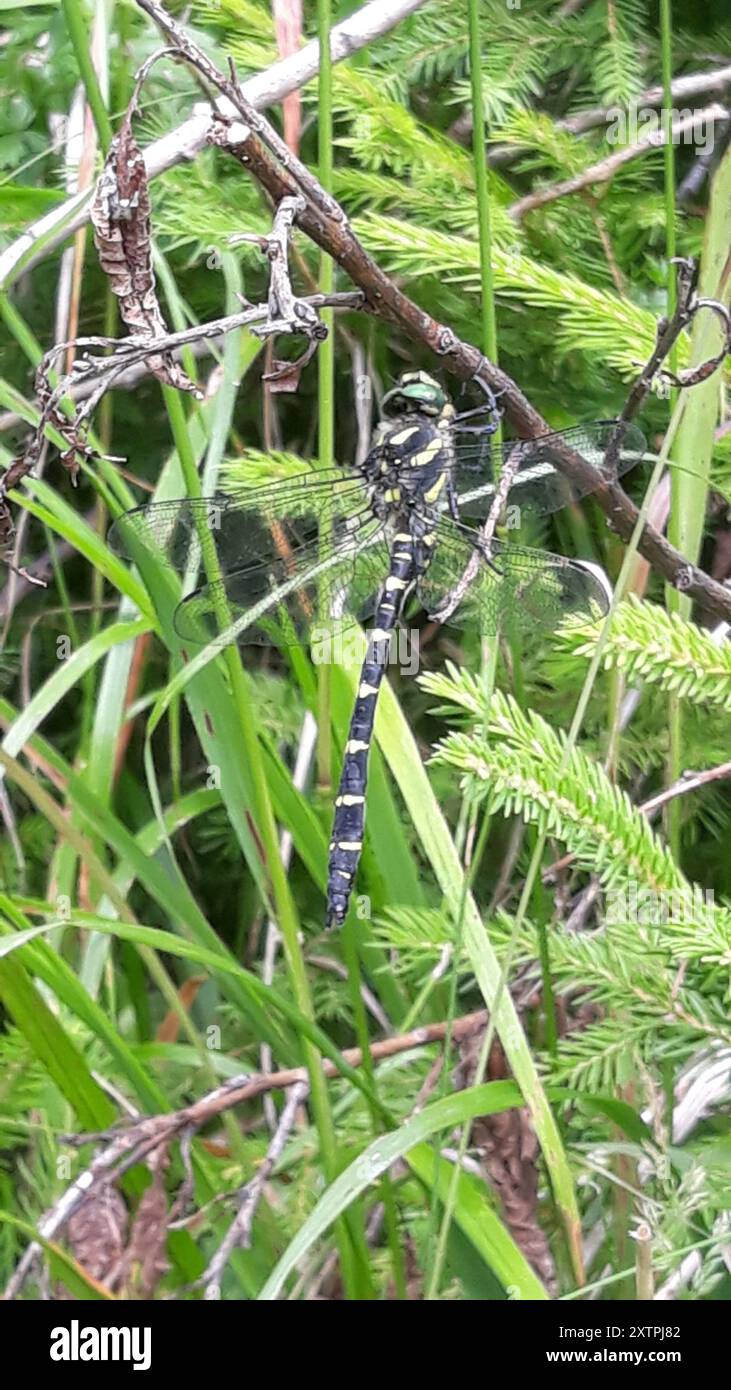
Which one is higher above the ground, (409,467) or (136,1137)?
(409,467)

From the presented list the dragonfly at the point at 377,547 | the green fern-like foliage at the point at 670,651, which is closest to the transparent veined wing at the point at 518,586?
the dragonfly at the point at 377,547

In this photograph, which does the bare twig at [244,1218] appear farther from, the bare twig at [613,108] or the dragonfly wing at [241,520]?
the bare twig at [613,108]

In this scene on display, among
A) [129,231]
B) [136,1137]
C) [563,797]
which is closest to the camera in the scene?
[129,231]

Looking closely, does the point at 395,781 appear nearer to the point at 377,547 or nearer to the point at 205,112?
the point at 377,547

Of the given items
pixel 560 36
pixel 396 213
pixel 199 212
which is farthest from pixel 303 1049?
pixel 560 36

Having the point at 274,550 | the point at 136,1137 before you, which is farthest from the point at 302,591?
the point at 136,1137

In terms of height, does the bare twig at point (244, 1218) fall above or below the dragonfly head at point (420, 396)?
below
